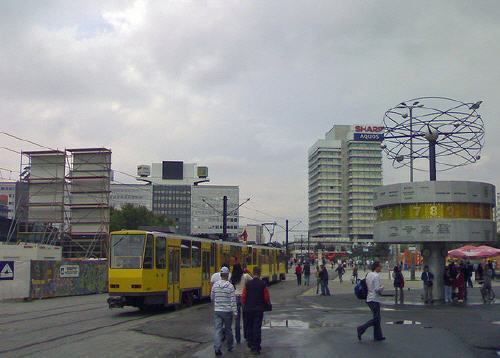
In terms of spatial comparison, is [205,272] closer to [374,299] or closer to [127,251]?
[127,251]

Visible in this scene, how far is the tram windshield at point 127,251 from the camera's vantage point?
19.1 metres

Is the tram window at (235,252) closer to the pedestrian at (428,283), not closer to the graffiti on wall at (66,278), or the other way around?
the graffiti on wall at (66,278)

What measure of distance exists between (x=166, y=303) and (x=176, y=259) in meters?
1.83

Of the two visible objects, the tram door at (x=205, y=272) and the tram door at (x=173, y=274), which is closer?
the tram door at (x=173, y=274)

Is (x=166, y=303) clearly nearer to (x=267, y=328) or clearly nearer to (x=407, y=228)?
(x=267, y=328)

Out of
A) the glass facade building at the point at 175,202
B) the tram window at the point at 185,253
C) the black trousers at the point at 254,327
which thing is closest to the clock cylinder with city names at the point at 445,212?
the tram window at the point at 185,253

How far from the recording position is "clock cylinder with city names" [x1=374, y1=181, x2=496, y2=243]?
22.0 metres

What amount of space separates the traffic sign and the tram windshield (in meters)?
9.45

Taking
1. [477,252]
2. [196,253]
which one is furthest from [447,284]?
[477,252]

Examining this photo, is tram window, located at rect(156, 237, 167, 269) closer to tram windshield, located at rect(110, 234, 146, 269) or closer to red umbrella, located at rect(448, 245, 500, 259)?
tram windshield, located at rect(110, 234, 146, 269)

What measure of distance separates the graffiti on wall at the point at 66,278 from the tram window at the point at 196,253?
9.36m

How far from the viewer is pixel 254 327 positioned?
10.6m

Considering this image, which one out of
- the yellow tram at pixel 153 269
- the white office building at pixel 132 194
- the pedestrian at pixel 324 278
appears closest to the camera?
the yellow tram at pixel 153 269

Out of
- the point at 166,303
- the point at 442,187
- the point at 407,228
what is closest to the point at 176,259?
the point at 166,303
